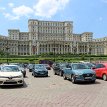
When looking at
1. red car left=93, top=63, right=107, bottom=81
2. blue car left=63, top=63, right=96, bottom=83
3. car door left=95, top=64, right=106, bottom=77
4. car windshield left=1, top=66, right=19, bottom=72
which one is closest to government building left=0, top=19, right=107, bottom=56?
car door left=95, top=64, right=106, bottom=77

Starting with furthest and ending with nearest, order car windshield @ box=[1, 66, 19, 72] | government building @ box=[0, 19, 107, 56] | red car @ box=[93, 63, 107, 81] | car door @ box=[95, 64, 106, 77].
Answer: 1. government building @ box=[0, 19, 107, 56]
2. car door @ box=[95, 64, 106, 77]
3. red car @ box=[93, 63, 107, 81]
4. car windshield @ box=[1, 66, 19, 72]

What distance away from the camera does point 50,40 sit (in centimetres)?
17162

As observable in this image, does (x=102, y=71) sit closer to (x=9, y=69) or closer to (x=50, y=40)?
(x=9, y=69)

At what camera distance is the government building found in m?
169

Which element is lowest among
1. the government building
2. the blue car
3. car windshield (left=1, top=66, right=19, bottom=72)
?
the blue car

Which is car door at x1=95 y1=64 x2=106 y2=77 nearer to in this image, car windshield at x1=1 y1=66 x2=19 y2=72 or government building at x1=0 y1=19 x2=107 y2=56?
car windshield at x1=1 y1=66 x2=19 y2=72

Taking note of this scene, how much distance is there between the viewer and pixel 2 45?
158 meters

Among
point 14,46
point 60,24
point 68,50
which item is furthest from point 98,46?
point 14,46

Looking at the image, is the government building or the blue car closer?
the blue car

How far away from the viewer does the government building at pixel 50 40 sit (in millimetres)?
169125

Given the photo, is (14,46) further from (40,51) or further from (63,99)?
(63,99)

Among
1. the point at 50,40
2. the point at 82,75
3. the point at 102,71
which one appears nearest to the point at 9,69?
the point at 82,75

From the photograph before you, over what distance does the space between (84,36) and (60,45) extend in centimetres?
2943

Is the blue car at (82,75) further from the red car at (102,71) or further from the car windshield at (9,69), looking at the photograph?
the car windshield at (9,69)
